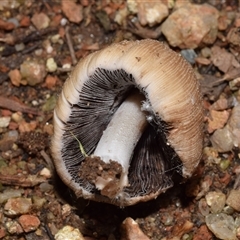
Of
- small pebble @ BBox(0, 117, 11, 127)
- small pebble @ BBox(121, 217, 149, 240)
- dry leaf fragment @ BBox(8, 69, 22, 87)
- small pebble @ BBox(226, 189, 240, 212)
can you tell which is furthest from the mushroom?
dry leaf fragment @ BBox(8, 69, 22, 87)

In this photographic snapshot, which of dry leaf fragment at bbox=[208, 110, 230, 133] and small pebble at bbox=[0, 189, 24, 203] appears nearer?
small pebble at bbox=[0, 189, 24, 203]

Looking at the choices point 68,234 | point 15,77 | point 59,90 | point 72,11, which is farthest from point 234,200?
point 72,11

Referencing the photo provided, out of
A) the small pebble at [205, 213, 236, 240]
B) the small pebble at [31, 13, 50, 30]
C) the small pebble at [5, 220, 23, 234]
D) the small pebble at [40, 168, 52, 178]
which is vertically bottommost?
the small pebble at [205, 213, 236, 240]

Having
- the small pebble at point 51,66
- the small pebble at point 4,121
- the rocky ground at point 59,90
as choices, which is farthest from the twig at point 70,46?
the small pebble at point 4,121

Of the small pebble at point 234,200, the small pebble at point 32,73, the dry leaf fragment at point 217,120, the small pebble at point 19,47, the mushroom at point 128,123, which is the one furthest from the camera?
the small pebble at point 19,47

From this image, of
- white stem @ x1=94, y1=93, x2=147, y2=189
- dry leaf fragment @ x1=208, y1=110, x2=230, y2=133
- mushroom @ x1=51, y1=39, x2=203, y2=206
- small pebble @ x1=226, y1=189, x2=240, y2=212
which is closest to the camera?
mushroom @ x1=51, y1=39, x2=203, y2=206

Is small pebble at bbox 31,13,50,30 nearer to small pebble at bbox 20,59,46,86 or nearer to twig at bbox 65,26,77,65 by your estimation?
twig at bbox 65,26,77,65

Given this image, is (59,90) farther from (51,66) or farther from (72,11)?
(72,11)

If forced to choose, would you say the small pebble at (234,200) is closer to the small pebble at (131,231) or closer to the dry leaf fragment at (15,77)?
the small pebble at (131,231)
